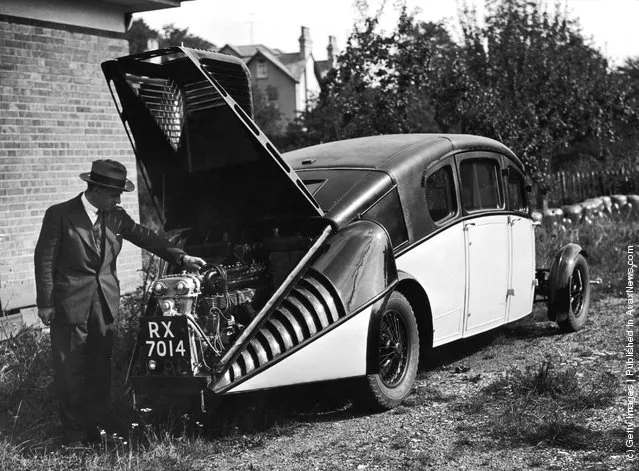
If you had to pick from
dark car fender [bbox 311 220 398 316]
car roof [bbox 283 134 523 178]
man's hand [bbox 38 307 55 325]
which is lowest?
man's hand [bbox 38 307 55 325]

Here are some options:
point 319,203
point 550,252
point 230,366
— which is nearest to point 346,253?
point 319,203

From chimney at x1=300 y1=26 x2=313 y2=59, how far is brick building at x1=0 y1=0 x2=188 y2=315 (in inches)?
Result: 2513

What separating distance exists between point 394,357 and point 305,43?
69.5 metres

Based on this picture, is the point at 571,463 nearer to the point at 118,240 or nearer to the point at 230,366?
the point at 230,366

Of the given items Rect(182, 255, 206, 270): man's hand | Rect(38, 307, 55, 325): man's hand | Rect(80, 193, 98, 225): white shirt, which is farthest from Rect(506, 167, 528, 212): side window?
Rect(38, 307, 55, 325): man's hand

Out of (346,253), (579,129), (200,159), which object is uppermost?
(579,129)

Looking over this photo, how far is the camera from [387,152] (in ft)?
22.4

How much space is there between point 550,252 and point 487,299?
5398 millimetres

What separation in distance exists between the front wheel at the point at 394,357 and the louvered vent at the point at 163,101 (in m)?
2.02

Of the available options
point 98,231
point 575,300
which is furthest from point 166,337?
point 575,300

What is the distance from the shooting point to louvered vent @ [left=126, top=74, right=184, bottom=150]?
6.10 meters

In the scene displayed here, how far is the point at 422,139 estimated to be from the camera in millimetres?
7145

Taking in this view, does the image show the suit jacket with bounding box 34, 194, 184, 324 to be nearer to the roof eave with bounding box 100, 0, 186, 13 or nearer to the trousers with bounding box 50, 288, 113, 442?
the trousers with bounding box 50, 288, 113, 442

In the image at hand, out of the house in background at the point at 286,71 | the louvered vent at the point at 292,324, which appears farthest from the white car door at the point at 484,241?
the house in background at the point at 286,71
